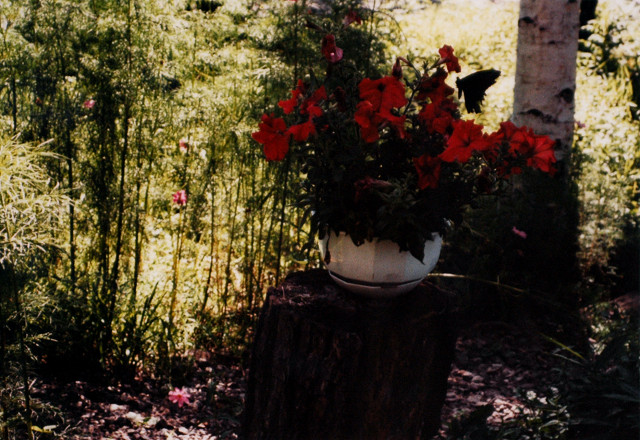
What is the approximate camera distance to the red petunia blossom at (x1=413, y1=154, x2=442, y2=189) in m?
2.01

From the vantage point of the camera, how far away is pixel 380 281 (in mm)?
2158

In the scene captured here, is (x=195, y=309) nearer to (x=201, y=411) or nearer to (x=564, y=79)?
(x=201, y=411)

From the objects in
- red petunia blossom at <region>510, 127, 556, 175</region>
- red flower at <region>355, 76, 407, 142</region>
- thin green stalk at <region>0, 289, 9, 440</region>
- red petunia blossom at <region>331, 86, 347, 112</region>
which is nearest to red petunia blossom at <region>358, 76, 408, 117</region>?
red flower at <region>355, 76, 407, 142</region>

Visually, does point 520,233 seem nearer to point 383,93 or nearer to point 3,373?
point 383,93

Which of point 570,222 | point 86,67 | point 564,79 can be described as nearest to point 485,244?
point 570,222

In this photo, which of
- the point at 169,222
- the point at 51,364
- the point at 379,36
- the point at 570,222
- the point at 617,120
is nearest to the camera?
the point at 51,364

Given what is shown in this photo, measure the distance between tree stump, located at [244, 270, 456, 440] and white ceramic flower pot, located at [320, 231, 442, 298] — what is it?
9cm

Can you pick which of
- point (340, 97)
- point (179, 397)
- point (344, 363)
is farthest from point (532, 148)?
point (179, 397)

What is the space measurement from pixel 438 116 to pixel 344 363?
0.79 metres

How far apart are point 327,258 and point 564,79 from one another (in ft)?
7.64

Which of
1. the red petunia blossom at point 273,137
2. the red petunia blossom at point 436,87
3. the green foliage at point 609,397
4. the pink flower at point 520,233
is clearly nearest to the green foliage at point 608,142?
the pink flower at point 520,233

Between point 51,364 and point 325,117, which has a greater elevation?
point 325,117

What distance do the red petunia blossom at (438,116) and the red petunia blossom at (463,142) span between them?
0.34 feet

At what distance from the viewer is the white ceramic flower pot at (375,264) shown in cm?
211
